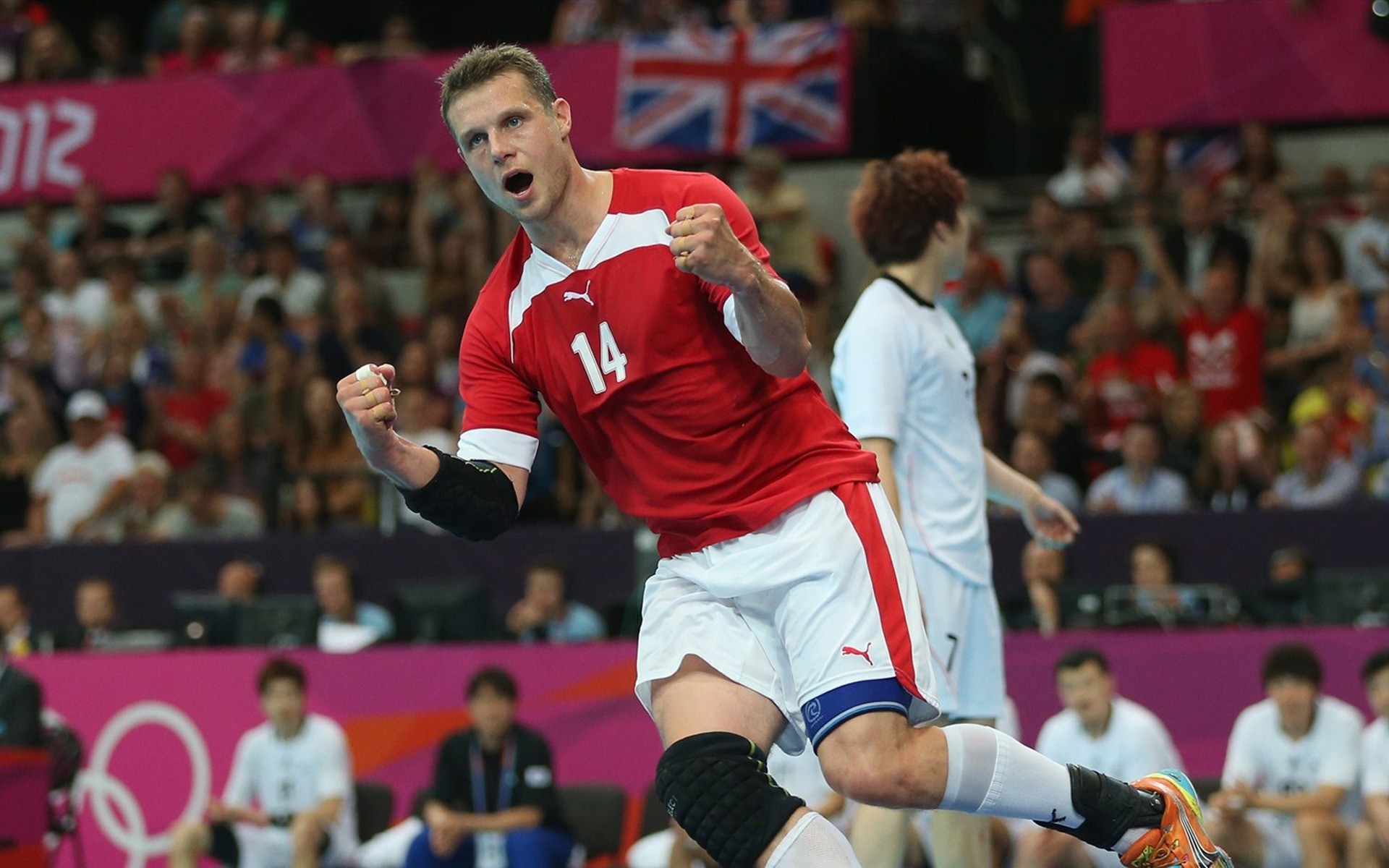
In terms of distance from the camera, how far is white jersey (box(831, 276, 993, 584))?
6.30 meters

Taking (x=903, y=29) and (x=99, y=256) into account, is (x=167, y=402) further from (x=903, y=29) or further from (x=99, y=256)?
(x=903, y=29)

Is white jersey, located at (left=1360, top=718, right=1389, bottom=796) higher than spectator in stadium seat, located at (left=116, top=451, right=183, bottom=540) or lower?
lower

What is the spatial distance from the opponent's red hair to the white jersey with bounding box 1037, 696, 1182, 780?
3.95 meters

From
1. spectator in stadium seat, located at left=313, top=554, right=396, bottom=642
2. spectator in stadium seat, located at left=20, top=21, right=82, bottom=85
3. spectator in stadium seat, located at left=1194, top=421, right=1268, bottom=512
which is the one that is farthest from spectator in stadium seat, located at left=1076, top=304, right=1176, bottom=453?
spectator in stadium seat, located at left=20, top=21, right=82, bottom=85

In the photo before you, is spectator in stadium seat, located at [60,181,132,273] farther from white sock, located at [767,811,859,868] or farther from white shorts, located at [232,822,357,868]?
white sock, located at [767,811,859,868]

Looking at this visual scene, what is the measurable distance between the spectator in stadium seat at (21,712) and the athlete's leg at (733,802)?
653cm

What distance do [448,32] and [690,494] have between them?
17.0 meters

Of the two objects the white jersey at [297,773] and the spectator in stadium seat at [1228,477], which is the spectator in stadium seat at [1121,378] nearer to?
the spectator in stadium seat at [1228,477]

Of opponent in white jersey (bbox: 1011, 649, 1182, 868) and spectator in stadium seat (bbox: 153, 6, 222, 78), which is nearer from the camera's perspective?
opponent in white jersey (bbox: 1011, 649, 1182, 868)

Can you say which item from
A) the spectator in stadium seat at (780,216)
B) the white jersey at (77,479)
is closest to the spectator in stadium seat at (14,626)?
the white jersey at (77,479)

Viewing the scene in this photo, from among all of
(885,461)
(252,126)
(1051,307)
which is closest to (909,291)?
(885,461)

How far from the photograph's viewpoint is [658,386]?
4934 millimetres

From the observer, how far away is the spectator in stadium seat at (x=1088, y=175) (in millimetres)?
15281

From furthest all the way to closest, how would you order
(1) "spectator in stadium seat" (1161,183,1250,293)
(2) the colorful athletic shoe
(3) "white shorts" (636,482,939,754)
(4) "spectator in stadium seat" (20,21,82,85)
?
1. (4) "spectator in stadium seat" (20,21,82,85)
2. (1) "spectator in stadium seat" (1161,183,1250,293)
3. (2) the colorful athletic shoe
4. (3) "white shorts" (636,482,939,754)
